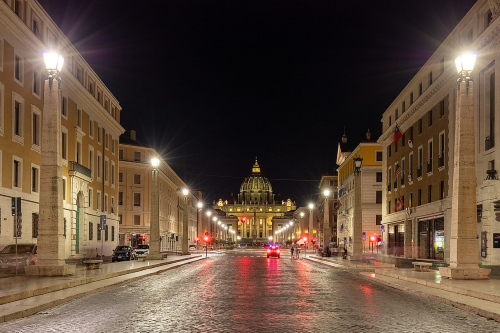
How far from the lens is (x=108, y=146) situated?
60.5 m

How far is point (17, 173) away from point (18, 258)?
9016mm

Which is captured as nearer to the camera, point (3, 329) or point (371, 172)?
point (3, 329)

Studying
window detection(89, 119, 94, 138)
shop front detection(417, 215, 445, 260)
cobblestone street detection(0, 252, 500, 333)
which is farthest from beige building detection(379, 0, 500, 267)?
window detection(89, 119, 94, 138)

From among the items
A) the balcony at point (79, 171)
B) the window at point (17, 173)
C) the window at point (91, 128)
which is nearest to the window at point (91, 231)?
the balcony at point (79, 171)

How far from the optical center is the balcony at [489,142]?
1337 inches

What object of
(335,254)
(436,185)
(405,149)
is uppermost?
(405,149)

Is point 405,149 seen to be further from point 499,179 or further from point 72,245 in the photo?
point 72,245

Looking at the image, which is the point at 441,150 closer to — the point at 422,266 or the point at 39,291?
the point at 422,266

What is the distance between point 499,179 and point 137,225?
186 feet

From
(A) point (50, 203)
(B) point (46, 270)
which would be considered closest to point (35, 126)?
(A) point (50, 203)

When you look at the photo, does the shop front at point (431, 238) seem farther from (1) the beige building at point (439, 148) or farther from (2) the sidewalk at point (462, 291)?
(2) the sidewalk at point (462, 291)

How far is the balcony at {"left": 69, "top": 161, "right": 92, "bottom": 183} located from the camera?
45.3 metres

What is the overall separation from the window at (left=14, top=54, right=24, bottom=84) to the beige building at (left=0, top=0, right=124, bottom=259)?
58mm

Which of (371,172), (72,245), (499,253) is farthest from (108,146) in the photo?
(499,253)
